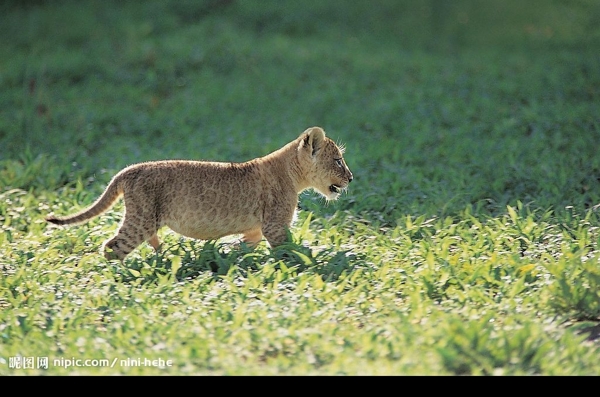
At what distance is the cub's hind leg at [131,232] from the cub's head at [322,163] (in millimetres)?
1423

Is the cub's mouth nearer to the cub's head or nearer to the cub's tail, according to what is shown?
the cub's head

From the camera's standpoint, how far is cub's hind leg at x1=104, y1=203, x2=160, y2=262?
6.41 meters

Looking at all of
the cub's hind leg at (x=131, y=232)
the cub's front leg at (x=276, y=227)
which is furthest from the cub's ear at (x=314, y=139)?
the cub's hind leg at (x=131, y=232)

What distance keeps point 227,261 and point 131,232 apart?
77 cm

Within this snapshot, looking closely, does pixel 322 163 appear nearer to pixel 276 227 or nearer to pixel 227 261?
pixel 276 227

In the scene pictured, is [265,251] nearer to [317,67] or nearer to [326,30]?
[317,67]

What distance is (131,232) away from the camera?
641cm

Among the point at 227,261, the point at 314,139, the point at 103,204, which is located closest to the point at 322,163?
the point at 314,139

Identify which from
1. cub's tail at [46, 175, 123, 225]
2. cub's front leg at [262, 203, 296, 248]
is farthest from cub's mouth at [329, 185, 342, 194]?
cub's tail at [46, 175, 123, 225]

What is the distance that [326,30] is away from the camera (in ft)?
53.9

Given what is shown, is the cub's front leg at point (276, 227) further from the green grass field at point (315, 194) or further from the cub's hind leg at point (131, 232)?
the cub's hind leg at point (131, 232)
